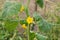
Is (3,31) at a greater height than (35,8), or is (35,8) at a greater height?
(35,8)

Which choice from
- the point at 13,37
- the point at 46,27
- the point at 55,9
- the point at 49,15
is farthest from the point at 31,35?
the point at 55,9

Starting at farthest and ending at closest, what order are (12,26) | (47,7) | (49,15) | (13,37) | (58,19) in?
(47,7) → (49,15) → (58,19) → (13,37) → (12,26)

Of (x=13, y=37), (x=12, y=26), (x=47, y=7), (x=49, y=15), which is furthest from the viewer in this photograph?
(x=47, y=7)

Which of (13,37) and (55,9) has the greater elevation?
(55,9)

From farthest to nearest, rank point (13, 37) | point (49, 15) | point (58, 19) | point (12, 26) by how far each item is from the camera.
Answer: point (49, 15)
point (58, 19)
point (13, 37)
point (12, 26)

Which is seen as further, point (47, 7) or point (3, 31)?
point (47, 7)

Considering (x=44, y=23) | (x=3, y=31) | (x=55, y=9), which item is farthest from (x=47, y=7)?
(x=44, y=23)

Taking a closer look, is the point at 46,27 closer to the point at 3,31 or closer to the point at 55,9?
the point at 3,31

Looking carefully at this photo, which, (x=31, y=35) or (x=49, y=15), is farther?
(x=49, y=15)

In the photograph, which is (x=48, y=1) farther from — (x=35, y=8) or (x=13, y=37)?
(x=13, y=37)
